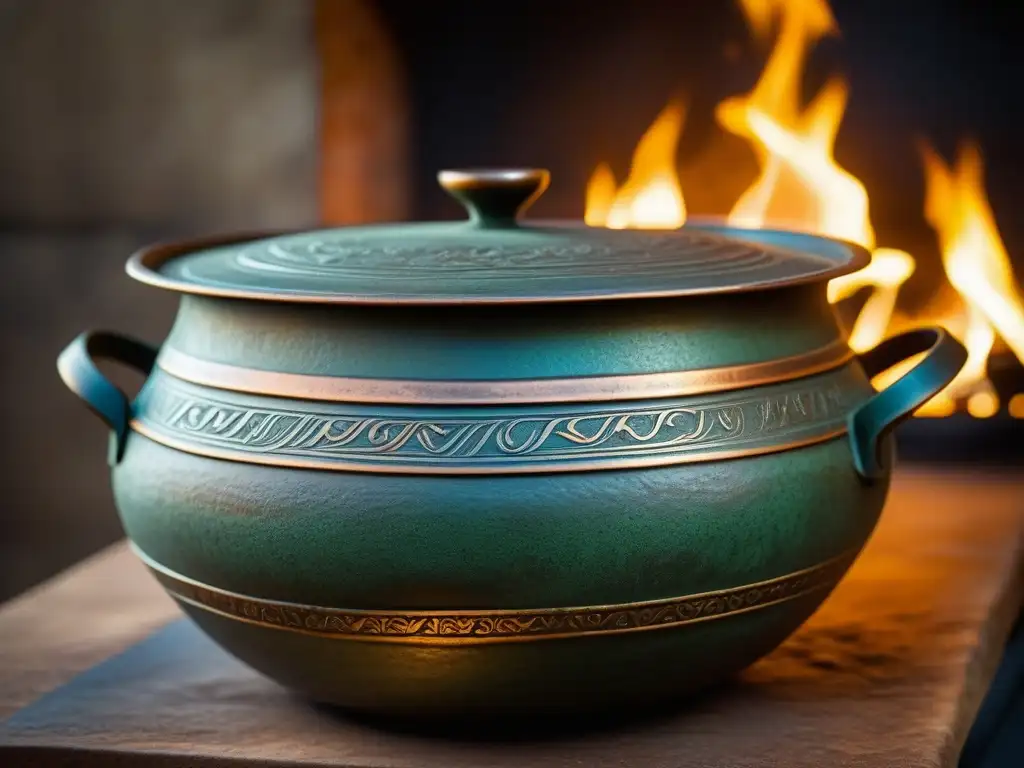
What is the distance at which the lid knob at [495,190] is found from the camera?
57.5 inches

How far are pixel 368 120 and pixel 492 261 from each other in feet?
4.11

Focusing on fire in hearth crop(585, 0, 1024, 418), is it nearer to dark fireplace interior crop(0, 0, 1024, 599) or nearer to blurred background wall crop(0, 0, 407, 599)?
dark fireplace interior crop(0, 0, 1024, 599)

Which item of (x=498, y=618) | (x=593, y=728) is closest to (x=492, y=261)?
(x=498, y=618)

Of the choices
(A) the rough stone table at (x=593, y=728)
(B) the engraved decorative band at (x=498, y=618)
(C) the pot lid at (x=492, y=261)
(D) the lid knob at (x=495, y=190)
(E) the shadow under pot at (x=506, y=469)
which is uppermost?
(D) the lid knob at (x=495, y=190)

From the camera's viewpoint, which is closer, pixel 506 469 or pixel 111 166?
pixel 506 469

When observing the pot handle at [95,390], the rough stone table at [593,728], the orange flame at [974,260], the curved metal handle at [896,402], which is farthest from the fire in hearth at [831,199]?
the pot handle at [95,390]

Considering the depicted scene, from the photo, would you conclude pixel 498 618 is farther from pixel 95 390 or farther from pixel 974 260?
pixel 974 260

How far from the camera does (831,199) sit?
254 cm

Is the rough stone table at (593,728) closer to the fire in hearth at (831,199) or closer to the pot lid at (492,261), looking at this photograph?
the pot lid at (492,261)

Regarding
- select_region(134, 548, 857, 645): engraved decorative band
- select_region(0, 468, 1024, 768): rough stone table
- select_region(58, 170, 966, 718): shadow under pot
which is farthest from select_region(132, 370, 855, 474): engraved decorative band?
select_region(0, 468, 1024, 768): rough stone table

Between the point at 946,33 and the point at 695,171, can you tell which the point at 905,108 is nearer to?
the point at 946,33

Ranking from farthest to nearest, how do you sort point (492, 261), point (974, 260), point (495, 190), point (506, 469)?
1. point (974, 260)
2. point (495, 190)
3. point (492, 261)
4. point (506, 469)

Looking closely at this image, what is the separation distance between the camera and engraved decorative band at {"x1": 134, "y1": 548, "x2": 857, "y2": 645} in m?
1.24

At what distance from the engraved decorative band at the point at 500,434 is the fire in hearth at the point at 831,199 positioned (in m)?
1.27
